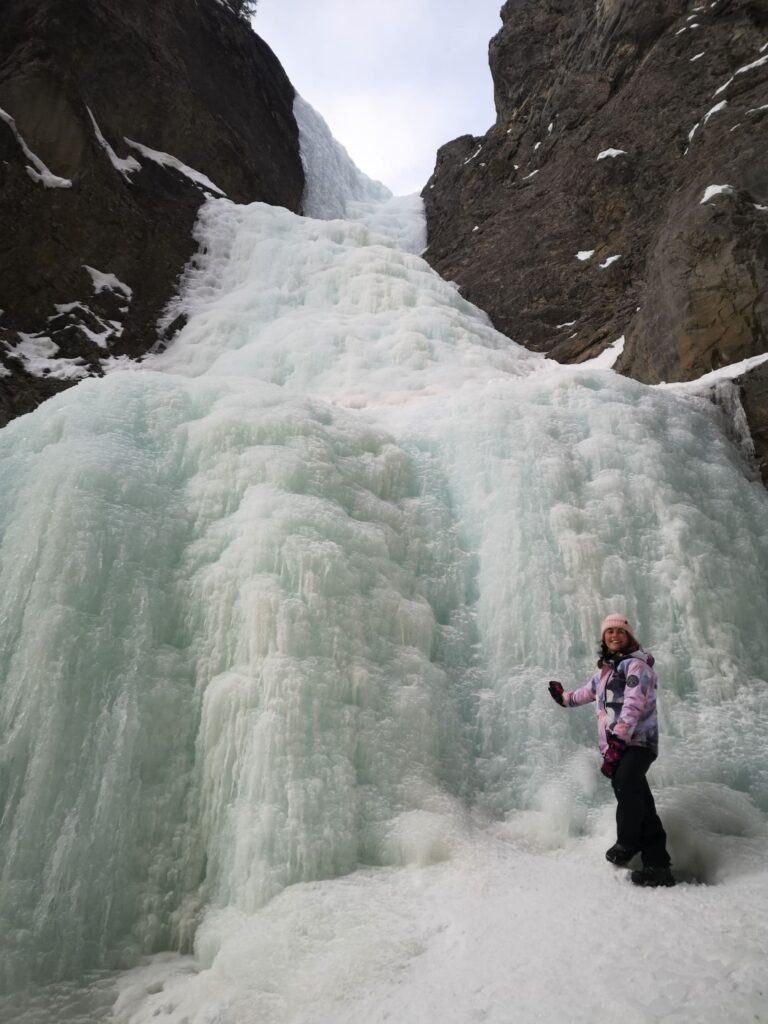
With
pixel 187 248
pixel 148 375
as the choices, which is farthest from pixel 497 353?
pixel 187 248

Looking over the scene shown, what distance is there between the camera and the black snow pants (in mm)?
3545

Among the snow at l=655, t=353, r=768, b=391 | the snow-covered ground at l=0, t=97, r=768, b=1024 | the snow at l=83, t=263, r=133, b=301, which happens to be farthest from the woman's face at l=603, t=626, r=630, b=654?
the snow at l=83, t=263, r=133, b=301

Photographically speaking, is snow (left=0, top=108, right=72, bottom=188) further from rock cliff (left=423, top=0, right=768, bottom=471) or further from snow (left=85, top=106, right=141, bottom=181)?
rock cliff (left=423, top=0, right=768, bottom=471)

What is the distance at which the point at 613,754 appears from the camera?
361 cm

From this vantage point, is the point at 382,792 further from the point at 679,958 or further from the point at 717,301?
the point at 717,301

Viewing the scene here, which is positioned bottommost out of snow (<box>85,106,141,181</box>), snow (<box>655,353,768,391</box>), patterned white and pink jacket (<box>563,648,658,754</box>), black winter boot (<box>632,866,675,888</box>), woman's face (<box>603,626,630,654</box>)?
black winter boot (<box>632,866,675,888</box>)

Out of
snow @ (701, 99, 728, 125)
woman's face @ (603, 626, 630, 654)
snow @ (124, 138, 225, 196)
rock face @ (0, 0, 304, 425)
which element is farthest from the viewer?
snow @ (124, 138, 225, 196)

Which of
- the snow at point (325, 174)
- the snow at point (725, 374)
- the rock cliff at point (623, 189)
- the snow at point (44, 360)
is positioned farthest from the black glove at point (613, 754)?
the snow at point (325, 174)

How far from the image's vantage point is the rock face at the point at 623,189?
927 centimetres

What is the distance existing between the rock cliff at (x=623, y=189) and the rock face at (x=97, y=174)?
691 centimetres

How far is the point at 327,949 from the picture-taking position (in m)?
3.06

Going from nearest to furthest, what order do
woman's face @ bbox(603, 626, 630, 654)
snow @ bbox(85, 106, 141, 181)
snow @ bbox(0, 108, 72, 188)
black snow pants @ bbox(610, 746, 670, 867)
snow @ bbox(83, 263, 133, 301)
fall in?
black snow pants @ bbox(610, 746, 670, 867) < woman's face @ bbox(603, 626, 630, 654) < snow @ bbox(0, 108, 72, 188) < snow @ bbox(83, 263, 133, 301) < snow @ bbox(85, 106, 141, 181)

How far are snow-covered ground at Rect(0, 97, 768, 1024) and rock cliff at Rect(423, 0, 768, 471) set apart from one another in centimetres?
294

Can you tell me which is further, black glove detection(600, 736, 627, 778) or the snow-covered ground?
black glove detection(600, 736, 627, 778)
